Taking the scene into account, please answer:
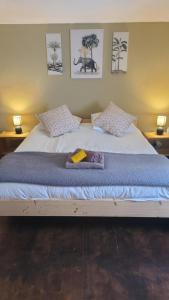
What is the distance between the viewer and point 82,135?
10.1 ft

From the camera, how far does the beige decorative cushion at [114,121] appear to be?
10.4 ft

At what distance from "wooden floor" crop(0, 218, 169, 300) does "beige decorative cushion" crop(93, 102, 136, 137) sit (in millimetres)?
1399

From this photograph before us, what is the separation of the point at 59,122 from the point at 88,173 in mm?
1479

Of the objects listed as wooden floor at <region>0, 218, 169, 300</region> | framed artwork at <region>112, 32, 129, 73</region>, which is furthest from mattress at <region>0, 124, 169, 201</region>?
framed artwork at <region>112, 32, 129, 73</region>

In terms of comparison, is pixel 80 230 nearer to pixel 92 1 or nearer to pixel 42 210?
pixel 42 210

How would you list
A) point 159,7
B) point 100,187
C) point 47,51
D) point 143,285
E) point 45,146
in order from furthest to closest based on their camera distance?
point 47,51 → point 159,7 → point 45,146 → point 100,187 → point 143,285

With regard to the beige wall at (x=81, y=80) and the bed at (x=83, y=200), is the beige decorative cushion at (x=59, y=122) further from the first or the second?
the bed at (x=83, y=200)

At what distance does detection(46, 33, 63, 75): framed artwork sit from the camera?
3.39 metres

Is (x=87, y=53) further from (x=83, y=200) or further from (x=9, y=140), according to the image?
(x=83, y=200)

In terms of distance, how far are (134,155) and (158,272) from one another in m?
1.09

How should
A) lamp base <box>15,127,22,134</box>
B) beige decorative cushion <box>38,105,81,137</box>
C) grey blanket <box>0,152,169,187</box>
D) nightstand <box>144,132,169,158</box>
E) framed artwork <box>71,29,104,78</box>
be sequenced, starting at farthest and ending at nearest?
lamp base <box>15,127,22,134</box> < nightstand <box>144,132,169,158</box> < framed artwork <box>71,29,104,78</box> < beige decorative cushion <box>38,105,81,137</box> < grey blanket <box>0,152,169,187</box>

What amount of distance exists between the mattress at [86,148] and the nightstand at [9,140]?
17.2 inches

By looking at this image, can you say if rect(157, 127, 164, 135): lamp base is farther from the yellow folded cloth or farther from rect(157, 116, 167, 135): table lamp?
the yellow folded cloth

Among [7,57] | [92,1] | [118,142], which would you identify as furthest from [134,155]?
[7,57]
